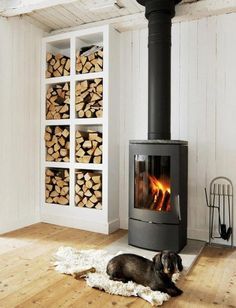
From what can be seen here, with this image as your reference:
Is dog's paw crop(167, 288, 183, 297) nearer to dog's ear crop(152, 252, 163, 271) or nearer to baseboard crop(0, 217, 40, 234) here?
dog's ear crop(152, 252, 163, 271)

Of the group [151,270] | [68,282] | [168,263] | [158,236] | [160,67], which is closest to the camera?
[168,263]

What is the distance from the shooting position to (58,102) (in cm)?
357

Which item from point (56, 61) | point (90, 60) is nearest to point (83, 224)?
point (90, 60)

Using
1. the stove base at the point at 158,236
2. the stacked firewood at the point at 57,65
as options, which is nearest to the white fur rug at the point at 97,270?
the stove base at the point at 158,236

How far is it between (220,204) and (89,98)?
174 cm

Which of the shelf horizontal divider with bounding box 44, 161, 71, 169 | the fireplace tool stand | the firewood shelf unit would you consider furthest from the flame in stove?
the shelf horizontal divider with bounding box 44, 161, 71, 169

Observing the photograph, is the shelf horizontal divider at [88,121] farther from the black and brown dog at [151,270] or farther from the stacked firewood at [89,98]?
the black and brown dog at [151,270]

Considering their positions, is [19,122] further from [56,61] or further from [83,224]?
[83,224]

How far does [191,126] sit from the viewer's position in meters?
3.05

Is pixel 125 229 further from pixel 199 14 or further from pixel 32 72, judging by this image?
pixel 199 14

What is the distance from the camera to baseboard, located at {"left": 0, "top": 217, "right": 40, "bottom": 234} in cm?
318

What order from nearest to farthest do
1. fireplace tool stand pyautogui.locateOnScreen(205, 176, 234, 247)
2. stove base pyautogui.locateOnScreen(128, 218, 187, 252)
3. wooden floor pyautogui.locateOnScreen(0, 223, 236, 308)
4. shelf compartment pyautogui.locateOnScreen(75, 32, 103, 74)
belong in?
wooden floor pyautogui.locateOnScreen(0, 223, 236, 308) → stove base pyautogui.locateOnScreen(128, 218, 187, 252) → fireplace tool stand pyautogui.locateOnScreen(205, 176, 234, 247) → shelf compartment pyautogui.locateOnScreen(75, 32, 103, 74)

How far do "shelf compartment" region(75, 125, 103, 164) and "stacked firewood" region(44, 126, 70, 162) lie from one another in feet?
0.53

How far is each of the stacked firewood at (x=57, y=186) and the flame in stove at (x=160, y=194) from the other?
1.17 meters
